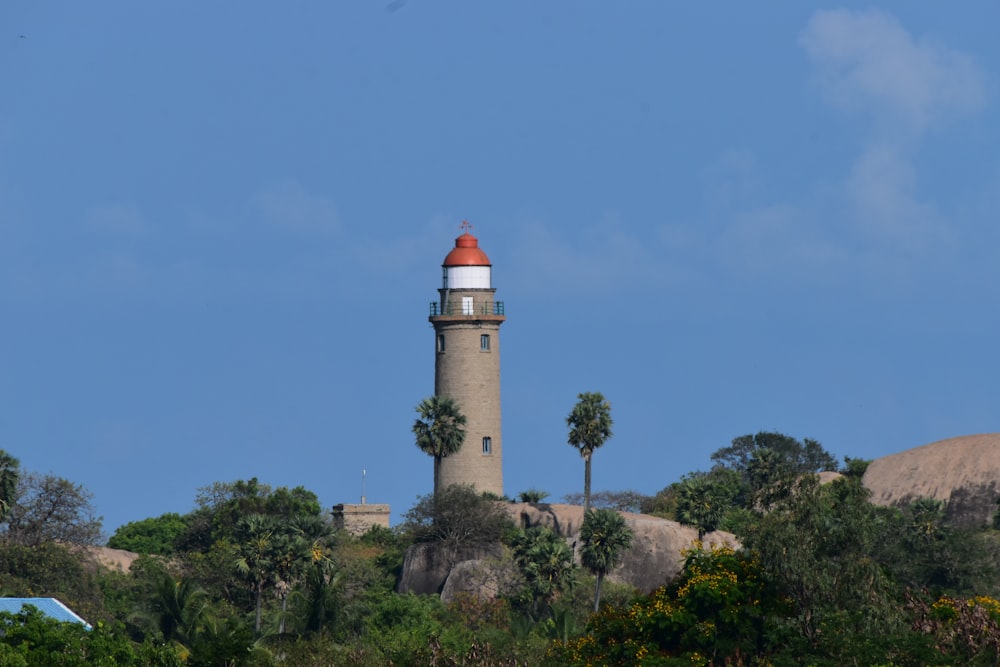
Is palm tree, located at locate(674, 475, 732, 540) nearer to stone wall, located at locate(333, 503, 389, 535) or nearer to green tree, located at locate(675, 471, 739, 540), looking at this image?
green tree, located at locate(675, 471, 739, 540)

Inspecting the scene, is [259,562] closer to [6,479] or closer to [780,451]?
[6,479]

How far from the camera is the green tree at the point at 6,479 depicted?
99062 mm

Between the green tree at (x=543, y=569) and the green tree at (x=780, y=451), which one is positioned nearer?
the green tree at (x=543, y=569)

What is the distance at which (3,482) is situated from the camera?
99.4 meters

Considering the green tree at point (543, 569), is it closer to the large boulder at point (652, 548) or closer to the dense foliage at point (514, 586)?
the dense foliage at point (514, 586)

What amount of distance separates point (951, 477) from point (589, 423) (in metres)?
21.6

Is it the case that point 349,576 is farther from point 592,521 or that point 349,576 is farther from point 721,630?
point 721,630

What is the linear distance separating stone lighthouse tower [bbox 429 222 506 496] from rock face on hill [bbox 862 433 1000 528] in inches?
855

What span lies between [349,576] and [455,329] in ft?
65.5

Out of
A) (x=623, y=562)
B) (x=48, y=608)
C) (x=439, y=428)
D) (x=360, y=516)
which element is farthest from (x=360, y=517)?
(x=48, y=608)

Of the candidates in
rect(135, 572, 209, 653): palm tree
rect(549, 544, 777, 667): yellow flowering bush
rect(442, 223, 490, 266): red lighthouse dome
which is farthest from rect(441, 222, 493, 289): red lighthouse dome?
rect(549, 544, 777, 667): yellow flowering bush

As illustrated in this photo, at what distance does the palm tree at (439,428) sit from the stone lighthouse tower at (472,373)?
1302 millimetres

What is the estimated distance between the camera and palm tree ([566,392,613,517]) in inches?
4417

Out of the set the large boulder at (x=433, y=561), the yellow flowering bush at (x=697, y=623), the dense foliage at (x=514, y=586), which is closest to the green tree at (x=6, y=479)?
the dense foliage at (x=514, y=586)
